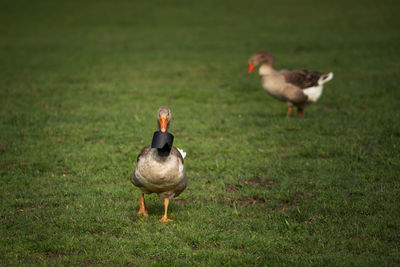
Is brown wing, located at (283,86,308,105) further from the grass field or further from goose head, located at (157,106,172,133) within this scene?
goose head, located at (157,106,172,133)

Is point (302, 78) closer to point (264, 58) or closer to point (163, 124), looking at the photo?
point (264, 58)

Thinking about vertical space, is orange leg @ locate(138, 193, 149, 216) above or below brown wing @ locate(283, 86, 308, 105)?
below

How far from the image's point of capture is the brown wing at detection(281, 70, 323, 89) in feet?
42.8

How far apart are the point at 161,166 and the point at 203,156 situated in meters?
3.56

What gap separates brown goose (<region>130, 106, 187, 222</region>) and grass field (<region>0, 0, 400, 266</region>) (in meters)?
0.60

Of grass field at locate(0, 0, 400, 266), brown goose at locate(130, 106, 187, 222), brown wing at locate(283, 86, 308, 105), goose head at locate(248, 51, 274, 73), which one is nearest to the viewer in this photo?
grass field at locate(0, 0, 400, 266)

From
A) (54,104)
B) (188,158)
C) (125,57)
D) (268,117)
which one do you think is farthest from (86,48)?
(188,158)

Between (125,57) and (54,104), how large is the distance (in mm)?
8865

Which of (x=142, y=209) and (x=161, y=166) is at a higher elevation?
(x=161, y=166)

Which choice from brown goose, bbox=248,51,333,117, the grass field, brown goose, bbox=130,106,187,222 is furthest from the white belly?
brown goose, bbox=130,106,187,222

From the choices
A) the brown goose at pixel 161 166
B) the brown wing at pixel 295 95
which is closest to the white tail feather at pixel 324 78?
the brown wing at pixel 295 95

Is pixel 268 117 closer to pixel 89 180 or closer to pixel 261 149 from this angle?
pixel 261 149

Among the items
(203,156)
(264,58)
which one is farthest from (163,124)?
(264,58)

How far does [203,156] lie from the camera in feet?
33.8
